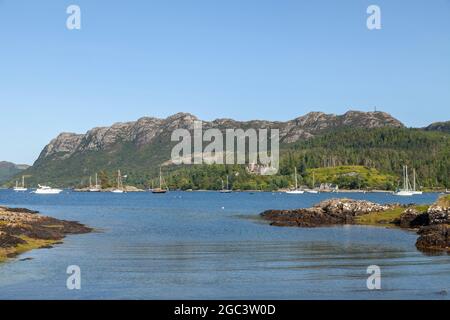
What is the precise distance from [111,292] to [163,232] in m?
50.1

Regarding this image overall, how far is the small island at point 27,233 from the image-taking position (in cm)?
5641

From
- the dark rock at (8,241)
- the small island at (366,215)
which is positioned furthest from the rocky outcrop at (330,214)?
the dark rock at (8,241)

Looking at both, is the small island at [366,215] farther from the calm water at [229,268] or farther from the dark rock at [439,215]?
the calm water at [229,268]

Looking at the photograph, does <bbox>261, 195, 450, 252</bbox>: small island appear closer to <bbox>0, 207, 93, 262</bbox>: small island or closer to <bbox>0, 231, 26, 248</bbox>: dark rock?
<bbox>0, 207, 93, 262</bbox>: small island

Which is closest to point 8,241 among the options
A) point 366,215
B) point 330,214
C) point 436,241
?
point 436,241

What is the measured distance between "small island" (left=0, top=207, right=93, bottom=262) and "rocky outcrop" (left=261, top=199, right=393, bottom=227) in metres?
36.3

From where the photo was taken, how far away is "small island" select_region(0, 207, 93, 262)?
185ft

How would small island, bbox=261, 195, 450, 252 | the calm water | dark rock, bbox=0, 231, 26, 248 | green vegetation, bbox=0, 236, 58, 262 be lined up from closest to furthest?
the calm water
green vegetation, bbox=0, 236, 58, 262
dark rock, bbox=0, 231, 26, 248
small island, bbox=261, 195, 450, 252

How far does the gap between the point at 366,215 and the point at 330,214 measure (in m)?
6.67

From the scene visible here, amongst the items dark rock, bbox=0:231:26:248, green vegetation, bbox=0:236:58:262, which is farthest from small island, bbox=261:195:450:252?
dark rock, bbox=0:231:26:248

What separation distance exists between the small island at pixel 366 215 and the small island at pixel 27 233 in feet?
119

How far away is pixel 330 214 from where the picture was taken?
360 feet

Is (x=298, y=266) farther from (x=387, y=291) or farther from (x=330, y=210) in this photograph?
(x=330, y=210)

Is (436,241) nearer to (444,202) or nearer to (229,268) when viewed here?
(444,202)
